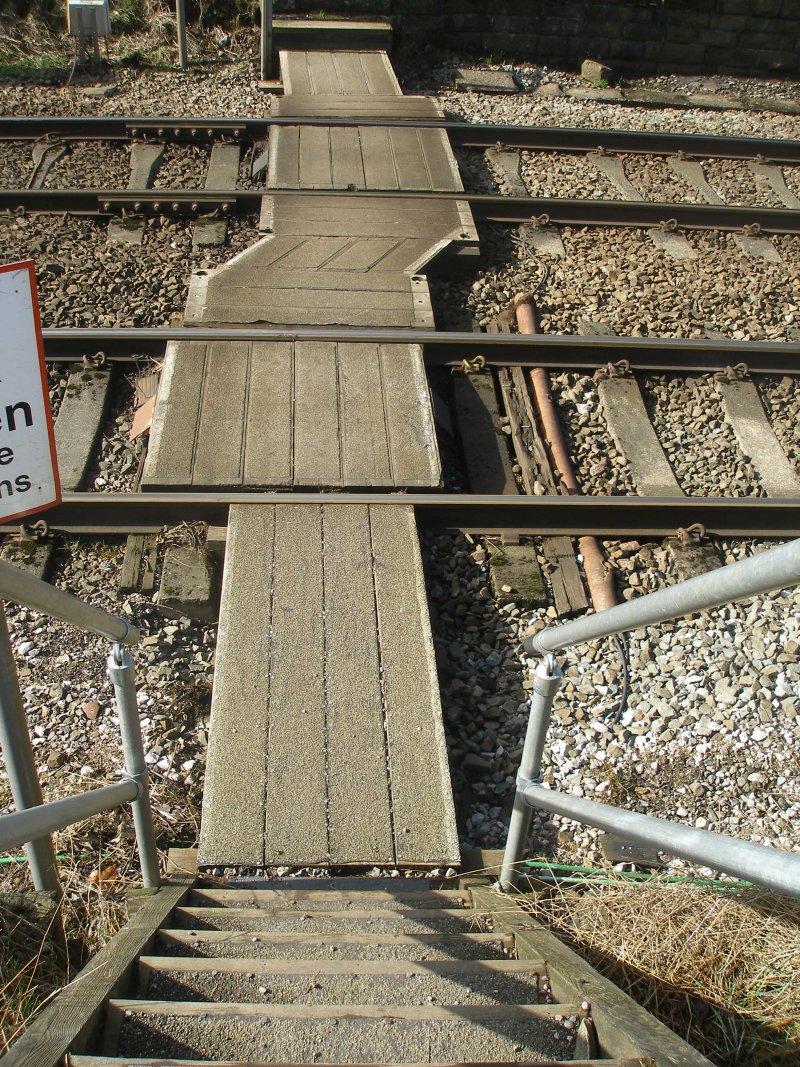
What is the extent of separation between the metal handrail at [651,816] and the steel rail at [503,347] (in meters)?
3.50

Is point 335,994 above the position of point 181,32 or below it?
below

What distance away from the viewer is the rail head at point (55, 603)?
208 cm

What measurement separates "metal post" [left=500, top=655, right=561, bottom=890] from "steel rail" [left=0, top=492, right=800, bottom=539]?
2.15 m

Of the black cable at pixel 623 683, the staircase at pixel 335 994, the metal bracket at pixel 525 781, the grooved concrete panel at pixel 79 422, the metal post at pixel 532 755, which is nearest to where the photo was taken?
the staircase at pixel 335 994

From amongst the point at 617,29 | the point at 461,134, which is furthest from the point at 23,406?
the point at 617,29

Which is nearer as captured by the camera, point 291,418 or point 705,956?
point 705,956

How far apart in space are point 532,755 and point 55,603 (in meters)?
1.55

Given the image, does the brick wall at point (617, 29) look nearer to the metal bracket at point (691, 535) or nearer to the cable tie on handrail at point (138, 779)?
the metal bracket at point (691, 535)

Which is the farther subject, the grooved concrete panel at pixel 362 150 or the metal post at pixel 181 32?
the metal post at pixel 181 32

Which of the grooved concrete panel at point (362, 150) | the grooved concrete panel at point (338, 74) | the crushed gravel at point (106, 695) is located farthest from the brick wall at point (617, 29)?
the crushed gravel at point (106, 695)

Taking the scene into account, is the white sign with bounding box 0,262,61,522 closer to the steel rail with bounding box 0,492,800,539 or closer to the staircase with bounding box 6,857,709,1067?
the staircase with bounding box 6,857,709,1067

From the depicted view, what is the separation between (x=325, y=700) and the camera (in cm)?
414

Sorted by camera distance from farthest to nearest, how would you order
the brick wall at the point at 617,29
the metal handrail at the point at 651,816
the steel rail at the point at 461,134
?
the brick wall at the point at 617,29
the steel rail at the point at 461,134
the metal handrail at the point at 651,816

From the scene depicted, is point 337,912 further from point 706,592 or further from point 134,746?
point 706,592
